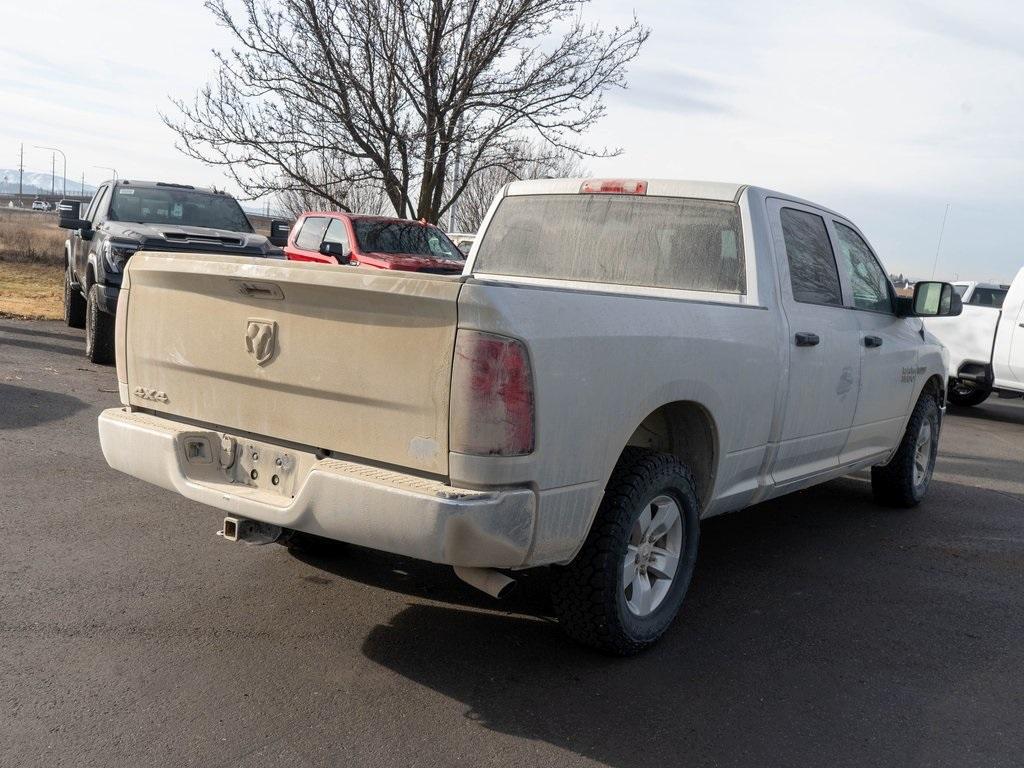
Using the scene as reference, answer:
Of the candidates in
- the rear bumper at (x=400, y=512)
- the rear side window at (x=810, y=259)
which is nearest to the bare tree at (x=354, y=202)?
the rear side window at (x=810, y=259)

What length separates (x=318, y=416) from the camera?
3.40 meters

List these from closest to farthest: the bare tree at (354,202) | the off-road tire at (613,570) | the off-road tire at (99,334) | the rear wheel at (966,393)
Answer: the off-road tire at (613,570) < the off-road tire at (99,334) < the rear wheel at (966,393) < the bare tree at (354,202)

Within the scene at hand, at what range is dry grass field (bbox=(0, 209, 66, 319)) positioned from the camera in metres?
15.4

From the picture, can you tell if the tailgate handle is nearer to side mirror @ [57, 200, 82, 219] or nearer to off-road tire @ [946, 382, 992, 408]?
side mirror @ [57, 200, 82, 219]

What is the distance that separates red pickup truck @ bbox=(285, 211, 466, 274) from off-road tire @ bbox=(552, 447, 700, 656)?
Result: 9260mm

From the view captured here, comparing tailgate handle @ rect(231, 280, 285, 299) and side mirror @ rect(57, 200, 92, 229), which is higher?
tailgate handle @ rect(231, 280, 285, 299)

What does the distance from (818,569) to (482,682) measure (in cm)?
245

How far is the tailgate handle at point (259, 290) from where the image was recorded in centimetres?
345

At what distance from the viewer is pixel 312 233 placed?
47.7 ft

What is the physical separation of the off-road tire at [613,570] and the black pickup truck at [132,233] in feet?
22.9

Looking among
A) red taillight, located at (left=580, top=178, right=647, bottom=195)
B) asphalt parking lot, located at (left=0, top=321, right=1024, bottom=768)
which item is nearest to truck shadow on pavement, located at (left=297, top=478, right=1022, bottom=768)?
asphalt parking lot, located at (left=0, top=321, right=1024, bottom=768)

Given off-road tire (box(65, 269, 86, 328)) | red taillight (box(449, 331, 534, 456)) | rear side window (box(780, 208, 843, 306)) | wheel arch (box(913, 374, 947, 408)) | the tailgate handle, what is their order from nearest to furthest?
1. red taillight (box(449, 331, 534, 456))
2. the tailgate handle
3. rear side window (box(780, 208, 843, 306))
4. wheel arch (box(913, 374, 947, 408))
5. off-road tire (box(65, 269, 86, 328))

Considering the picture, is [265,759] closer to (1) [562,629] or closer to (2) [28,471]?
(1) [562,629]

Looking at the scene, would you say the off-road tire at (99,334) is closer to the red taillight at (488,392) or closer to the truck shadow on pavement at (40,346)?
the truck shadow on pavement at (40,346)
